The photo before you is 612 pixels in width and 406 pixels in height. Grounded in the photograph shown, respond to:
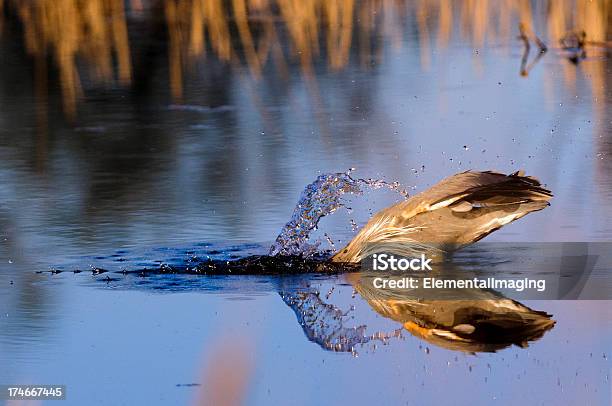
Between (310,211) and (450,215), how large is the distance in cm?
92

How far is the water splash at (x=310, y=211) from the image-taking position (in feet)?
27.0

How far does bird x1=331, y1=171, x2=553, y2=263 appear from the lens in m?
7.72

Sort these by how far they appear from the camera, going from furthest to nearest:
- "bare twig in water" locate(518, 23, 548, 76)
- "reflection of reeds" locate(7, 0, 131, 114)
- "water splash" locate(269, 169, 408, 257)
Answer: "reflection of reeds" locate(7, 0, 131, 114) < "bare twig in water" locate(518, 23, 548, 76) < "water splash" locate(269, 169, 408, 257)

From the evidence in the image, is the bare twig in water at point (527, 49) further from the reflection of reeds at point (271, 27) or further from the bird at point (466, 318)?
the bird at point (466, 318)

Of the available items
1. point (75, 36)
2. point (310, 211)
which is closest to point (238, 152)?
point (310, 211)

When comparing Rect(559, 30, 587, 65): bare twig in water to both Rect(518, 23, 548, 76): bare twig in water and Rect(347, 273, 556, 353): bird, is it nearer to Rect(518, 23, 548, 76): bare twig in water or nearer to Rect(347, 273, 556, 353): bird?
Rect(518, 23, 548, 76): bare twig in water

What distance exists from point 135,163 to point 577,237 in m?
3.85

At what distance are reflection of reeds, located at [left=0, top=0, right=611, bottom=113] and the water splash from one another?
18.9ft

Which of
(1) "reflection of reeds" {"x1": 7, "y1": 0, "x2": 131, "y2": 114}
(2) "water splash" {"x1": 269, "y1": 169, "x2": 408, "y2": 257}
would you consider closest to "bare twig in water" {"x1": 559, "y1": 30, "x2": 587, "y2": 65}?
(1) "reflection of reeds" {"x1": 7, "y1": 0, "x2": 131, "y2": 114}

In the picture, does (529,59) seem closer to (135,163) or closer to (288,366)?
(135,163)

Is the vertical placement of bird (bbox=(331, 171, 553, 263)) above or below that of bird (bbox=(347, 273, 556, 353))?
above

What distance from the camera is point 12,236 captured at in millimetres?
8859

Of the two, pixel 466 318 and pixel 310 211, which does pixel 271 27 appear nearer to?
pixel 310 211

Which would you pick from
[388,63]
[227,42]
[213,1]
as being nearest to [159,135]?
[388,63]
